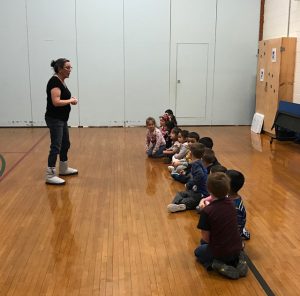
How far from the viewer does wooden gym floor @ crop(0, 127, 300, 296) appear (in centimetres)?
261

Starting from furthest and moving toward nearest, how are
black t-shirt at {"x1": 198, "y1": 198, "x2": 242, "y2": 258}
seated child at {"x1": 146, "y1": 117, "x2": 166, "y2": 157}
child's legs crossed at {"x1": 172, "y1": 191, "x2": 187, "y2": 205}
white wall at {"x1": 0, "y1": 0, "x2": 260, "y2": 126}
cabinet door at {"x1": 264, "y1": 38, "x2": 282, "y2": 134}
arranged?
white wall at {"x1": 0, "y1": 0, "x2": 260, "y2": 126}, cabinet door at {"x1": 264, "y1": 38, "x2": 282, "y2": 134}, seated child at {"x1": 146, "y1": 117, "x2": 166, "y2": 157}, child's legs crossed at {"x1": 172, "y1": 191, "x2": 187, "y2": 205}, black t-shirt at {"x1": 198, "y1": 198, "x2": 242, "y2": 258}

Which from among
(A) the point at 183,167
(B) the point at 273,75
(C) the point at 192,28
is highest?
(C) the point at 192,28

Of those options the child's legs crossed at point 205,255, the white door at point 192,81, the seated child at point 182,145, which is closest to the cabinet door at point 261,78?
the white door at point 192,81

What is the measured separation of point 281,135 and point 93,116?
14.8 feet

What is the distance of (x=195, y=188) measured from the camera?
13.1ft

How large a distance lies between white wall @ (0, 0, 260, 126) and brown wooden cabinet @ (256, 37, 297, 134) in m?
0.95

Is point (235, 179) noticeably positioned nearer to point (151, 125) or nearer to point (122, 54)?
point (151, 125)

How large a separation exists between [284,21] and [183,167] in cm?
500

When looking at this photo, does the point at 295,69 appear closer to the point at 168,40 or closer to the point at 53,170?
the point at 168,40

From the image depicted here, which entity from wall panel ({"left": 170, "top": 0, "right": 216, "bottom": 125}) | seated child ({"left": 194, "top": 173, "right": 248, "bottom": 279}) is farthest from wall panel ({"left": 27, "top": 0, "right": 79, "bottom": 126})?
seated child ({"left": 194, "top": 173, "right": 248, "bottom": 279})

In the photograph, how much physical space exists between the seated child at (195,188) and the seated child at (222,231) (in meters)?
1.17

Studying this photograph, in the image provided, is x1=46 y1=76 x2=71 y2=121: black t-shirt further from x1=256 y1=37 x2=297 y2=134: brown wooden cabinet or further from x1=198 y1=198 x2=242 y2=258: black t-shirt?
x1=256 y1=37 x2=297 y2=134: brown wooden cabinet

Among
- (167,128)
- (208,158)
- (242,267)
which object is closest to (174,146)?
(167,128)

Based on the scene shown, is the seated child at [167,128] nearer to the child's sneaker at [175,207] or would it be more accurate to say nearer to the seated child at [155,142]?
the seated child at [155,142]
